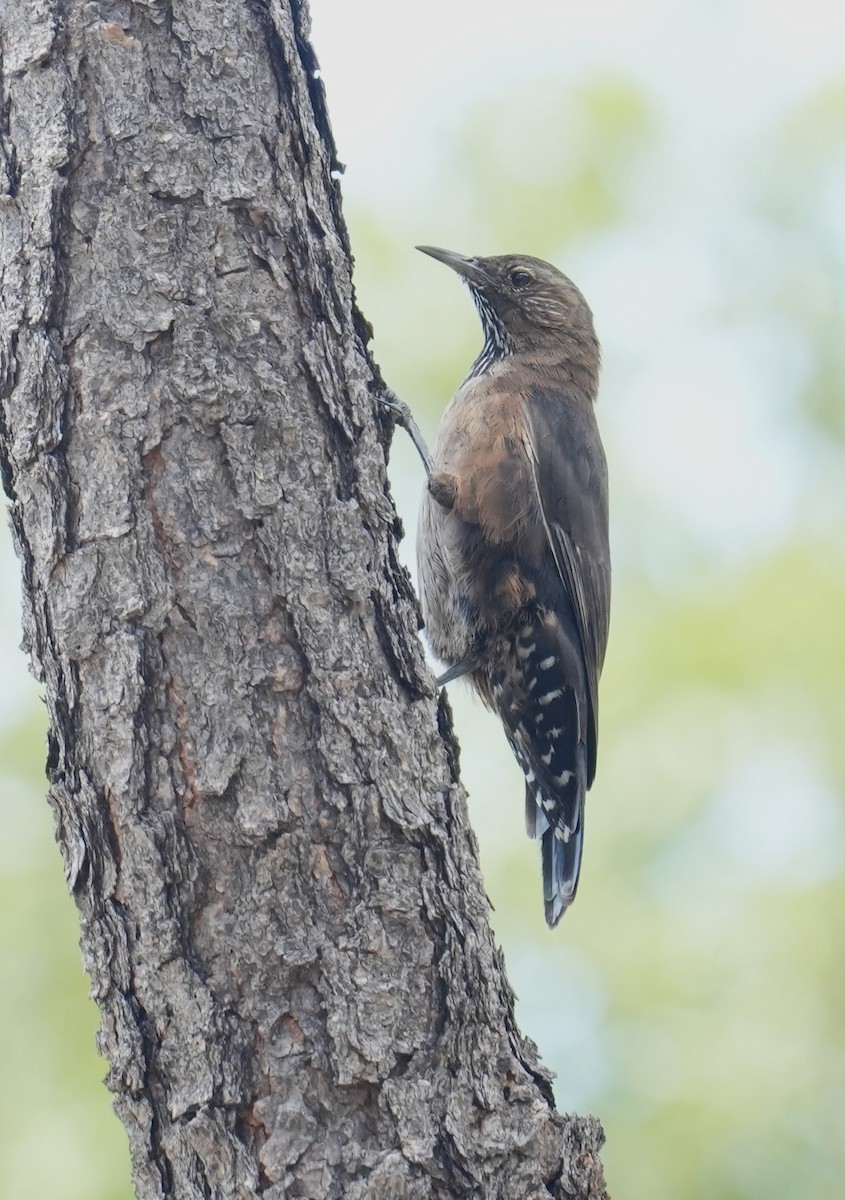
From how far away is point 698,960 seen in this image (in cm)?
562

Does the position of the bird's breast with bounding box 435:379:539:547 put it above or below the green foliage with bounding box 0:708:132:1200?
above

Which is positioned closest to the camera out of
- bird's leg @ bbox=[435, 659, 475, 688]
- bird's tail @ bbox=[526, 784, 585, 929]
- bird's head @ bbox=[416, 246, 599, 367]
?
bird's tail @ bbox=[526, 784, 585, 929]

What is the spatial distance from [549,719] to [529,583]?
526mm

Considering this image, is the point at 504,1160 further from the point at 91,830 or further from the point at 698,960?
the point at 698,960

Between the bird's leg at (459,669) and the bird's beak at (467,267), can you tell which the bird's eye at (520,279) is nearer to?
the bird's beak at (467,267)

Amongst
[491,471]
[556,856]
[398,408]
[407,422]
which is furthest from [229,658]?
[556,856]

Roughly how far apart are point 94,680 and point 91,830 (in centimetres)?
26

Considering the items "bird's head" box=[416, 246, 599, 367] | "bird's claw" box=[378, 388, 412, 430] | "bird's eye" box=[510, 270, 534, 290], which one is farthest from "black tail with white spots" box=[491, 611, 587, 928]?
"bird's eye" box=[510, 270, 534, 290]

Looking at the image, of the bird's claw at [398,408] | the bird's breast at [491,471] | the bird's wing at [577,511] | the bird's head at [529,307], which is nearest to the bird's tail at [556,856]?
the bird's wing at [577,511]

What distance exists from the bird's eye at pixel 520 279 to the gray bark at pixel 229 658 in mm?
2831

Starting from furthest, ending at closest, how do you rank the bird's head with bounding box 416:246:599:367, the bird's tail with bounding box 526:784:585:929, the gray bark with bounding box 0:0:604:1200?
→ 1. the bird's head with bounding box 416:246:599:367
2. the bird's tail with bounding box 526:784:585:929
3. the gray bark with bounding box 0:0:604:1200

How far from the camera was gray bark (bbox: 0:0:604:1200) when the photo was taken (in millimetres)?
2104

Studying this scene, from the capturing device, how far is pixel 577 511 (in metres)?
4.80

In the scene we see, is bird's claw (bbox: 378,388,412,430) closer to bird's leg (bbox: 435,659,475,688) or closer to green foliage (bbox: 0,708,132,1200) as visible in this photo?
bird's leg (bbox: 435,659,475,688)
